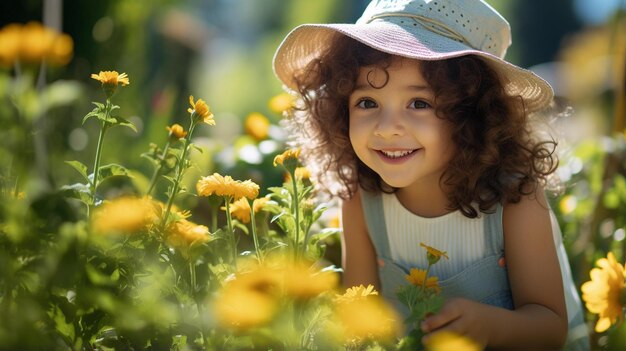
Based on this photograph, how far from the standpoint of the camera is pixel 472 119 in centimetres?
135

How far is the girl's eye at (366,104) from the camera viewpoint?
4.34ft

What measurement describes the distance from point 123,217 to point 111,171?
0.20 m

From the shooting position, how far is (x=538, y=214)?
133cm

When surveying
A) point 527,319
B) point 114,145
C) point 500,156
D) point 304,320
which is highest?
point 500,156

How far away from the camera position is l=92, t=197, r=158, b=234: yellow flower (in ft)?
2.82

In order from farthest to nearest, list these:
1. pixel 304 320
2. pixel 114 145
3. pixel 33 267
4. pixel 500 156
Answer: pixel 114 145 → pixel 500 156 → pixel 304 320 → pixel 33 267

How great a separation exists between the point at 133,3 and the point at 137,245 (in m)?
2.35

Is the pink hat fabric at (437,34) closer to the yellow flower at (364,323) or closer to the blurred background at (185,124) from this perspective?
the blurred background at (185,124)

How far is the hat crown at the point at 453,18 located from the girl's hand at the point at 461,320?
0.44 m

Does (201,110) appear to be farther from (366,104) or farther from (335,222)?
(335,222)

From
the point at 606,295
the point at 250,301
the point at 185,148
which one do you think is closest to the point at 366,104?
the point at 185,148

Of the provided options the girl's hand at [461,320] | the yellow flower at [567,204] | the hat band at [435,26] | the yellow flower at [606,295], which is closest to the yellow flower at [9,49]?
the hat band at [435,26]

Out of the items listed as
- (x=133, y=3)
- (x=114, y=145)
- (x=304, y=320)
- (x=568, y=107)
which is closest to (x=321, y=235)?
(x=304, y=320)

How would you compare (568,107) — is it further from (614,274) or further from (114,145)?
(114,145)
